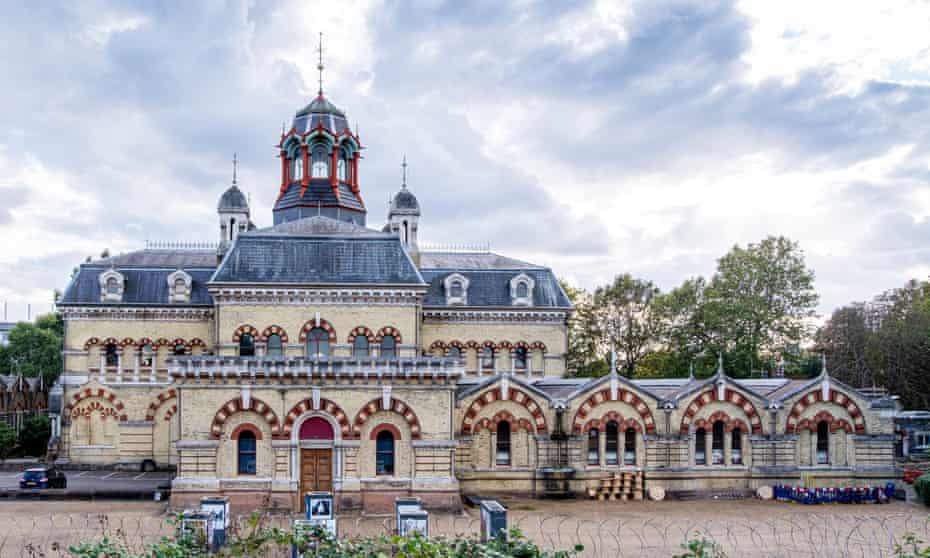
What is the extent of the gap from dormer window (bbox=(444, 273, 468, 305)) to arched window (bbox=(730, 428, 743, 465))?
51.7ft

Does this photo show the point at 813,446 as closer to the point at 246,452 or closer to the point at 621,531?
the point at 621,531

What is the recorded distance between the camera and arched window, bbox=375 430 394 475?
110ft

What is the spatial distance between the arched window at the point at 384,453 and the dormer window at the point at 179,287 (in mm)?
18072

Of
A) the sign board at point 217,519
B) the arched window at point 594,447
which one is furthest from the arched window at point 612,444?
the sign board at point 217,519

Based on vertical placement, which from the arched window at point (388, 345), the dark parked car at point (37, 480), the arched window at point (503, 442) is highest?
the arched window at point (388, 345)

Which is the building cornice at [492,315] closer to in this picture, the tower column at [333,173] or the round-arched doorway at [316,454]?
the tower column at [333,173]

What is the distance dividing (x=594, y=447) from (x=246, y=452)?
14.8 m

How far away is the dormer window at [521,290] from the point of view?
48.0 metres

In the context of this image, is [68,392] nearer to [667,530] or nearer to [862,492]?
[667,530]

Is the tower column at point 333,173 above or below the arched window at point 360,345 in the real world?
above

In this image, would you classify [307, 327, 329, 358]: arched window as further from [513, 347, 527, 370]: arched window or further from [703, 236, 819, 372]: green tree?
[703, 236, 819, 372]: green tree

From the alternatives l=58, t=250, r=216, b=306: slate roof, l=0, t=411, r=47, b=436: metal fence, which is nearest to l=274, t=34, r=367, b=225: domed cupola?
l=58, t=250, r=216, b=306: slate roof

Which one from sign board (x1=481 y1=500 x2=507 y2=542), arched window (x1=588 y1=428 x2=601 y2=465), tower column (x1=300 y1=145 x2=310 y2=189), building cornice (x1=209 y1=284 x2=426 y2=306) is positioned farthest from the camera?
tower column (x1=300 y1=145 x2=310 y2=189)

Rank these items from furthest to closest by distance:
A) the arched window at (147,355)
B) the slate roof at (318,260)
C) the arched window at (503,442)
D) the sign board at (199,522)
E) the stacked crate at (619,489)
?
the arched window at (147,355) → the slate roof at (318,260) → the arched window at (503,442) → the stacked crate at (619,489) → the sign board at (199,522)
